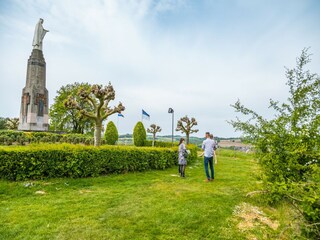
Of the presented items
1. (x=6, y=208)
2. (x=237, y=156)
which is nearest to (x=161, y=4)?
(x=6, y=208)

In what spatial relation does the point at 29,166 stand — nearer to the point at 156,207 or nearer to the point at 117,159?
the point at 117,159

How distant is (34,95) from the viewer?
26.2 m

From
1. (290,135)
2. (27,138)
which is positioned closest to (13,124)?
(27,138)

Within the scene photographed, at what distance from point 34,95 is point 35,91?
20.3 inches

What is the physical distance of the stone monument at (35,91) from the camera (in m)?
26.2

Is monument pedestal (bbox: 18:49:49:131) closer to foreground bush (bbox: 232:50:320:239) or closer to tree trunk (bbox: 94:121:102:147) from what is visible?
tree trunk (bbox: 94:121:102:147)

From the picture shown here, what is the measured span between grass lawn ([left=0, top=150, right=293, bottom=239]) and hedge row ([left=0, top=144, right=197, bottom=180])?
429mm

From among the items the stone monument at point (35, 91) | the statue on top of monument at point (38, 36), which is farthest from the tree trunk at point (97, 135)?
the statue on top of monument at point (38, 36)

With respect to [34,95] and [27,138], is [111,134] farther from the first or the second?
[34,95]

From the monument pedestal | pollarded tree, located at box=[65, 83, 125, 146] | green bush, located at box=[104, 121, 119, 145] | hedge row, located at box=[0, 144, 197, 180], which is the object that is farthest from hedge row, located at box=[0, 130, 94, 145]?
hedge row, located at box=[0, 144, 197, 180]

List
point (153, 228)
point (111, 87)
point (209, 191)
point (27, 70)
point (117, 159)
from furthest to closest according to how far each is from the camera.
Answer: point (27, 70), point (111, 87), point (117, 159), point (209, 191), point (153, 228)

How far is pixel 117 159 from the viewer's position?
9.56 metres

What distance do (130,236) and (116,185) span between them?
3.98 meters

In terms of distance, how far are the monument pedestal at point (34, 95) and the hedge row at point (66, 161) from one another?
21.7 m
